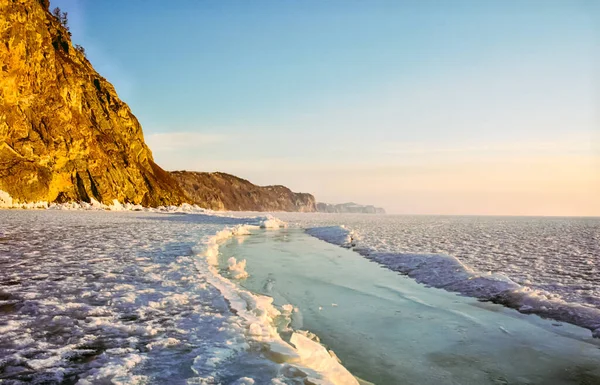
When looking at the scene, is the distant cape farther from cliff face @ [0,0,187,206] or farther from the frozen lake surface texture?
the frozen lake surface texture

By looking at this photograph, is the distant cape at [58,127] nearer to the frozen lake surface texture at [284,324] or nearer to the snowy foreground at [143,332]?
the frozen lake surface texture at [284,324]

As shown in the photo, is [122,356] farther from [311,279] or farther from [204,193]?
[204,193]

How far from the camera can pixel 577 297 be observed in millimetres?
7570

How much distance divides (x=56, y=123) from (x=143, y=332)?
58729 mm

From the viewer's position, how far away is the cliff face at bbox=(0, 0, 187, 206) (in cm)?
4509

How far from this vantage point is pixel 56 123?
5153 cm

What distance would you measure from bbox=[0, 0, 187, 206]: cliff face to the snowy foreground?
154 feet

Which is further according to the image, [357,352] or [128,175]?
[128,175]

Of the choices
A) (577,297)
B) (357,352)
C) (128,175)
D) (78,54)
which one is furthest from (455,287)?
(78,54)

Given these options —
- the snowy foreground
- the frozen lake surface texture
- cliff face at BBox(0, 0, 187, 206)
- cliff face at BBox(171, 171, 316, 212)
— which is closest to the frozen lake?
the frozen lake surface texture

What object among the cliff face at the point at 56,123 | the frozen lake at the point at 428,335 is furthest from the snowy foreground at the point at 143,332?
the cliff face at the point at 56,123

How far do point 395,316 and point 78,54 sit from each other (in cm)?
8365

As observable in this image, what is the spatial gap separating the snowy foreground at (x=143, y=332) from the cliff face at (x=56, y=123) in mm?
46946

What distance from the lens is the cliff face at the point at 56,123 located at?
4509 cm
